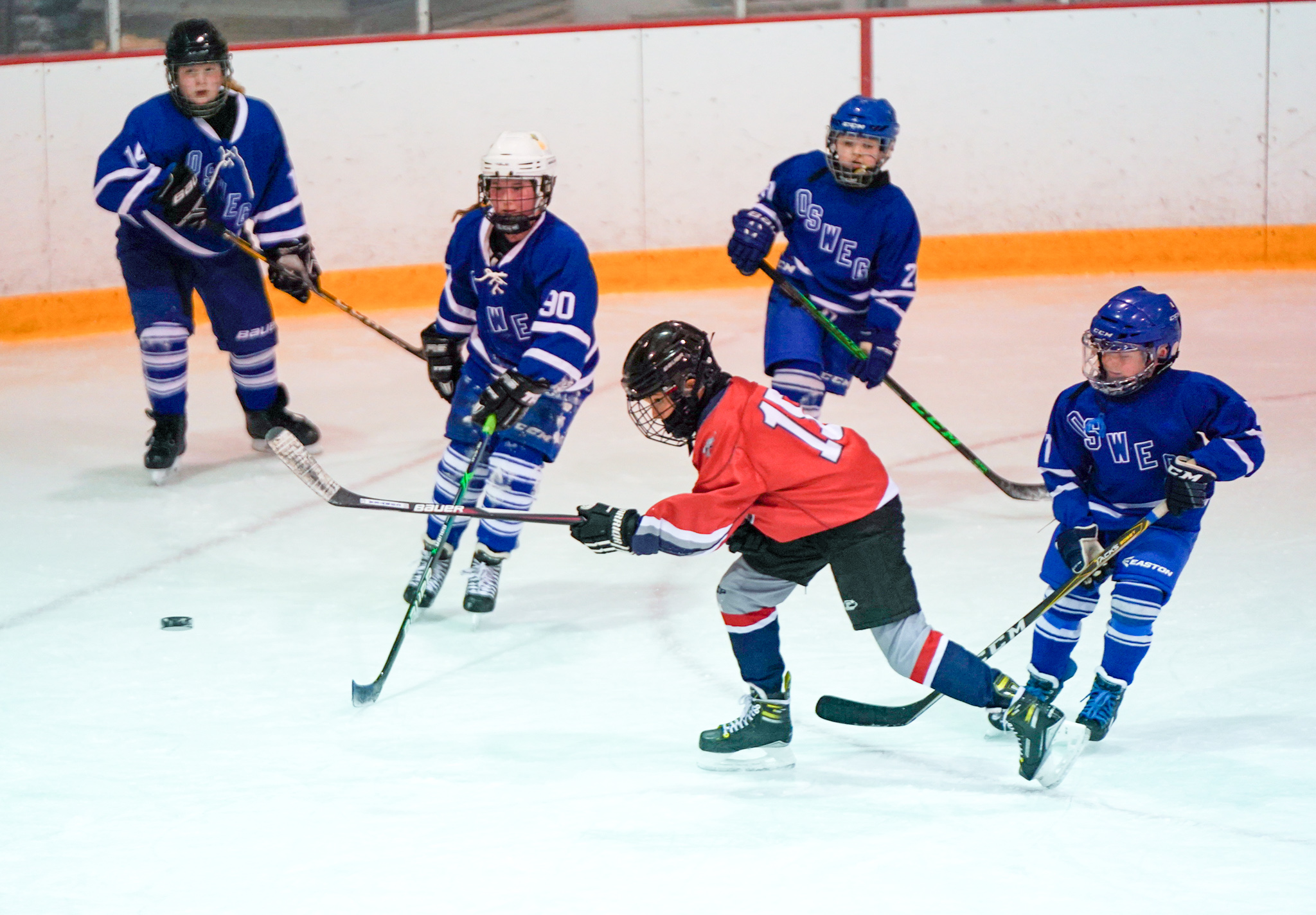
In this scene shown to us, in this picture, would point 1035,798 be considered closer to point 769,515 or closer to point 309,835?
point 769,515

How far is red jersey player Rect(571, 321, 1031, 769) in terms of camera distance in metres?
2.59

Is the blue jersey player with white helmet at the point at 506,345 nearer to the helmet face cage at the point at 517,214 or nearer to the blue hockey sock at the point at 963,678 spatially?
the helmet face cage at the point at 517,214

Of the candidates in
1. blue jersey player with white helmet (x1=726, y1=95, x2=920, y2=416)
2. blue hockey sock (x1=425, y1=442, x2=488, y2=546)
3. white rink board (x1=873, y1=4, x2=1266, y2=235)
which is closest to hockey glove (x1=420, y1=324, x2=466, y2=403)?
blue hockey sock (x1=425, y1=442, x2=488, y2=546)

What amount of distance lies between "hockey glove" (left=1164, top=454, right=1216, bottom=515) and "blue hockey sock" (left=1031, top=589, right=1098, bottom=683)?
0.26 metres

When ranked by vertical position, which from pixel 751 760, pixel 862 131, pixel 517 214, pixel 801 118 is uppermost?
pixel 801 118

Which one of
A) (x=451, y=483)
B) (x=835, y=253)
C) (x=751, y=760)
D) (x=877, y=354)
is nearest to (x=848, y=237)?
(x=835, y=253)

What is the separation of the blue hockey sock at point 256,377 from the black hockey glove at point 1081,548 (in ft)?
9.57

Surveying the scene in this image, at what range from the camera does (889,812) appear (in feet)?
8.50

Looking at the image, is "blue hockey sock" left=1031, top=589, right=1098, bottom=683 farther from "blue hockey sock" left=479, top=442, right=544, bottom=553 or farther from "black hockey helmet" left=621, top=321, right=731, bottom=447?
"blue hockey sock" left=479, top=442, right=544, bottom=553

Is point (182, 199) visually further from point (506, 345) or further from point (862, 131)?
point (862, 131)

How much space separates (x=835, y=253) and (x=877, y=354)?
11.2 inches

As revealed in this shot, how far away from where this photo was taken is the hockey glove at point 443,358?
3758 mm

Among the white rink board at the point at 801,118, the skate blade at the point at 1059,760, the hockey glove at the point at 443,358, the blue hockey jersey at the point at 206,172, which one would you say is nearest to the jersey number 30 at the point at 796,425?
the skate blade at the point at 1059,760

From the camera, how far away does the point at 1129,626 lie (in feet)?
9.14
